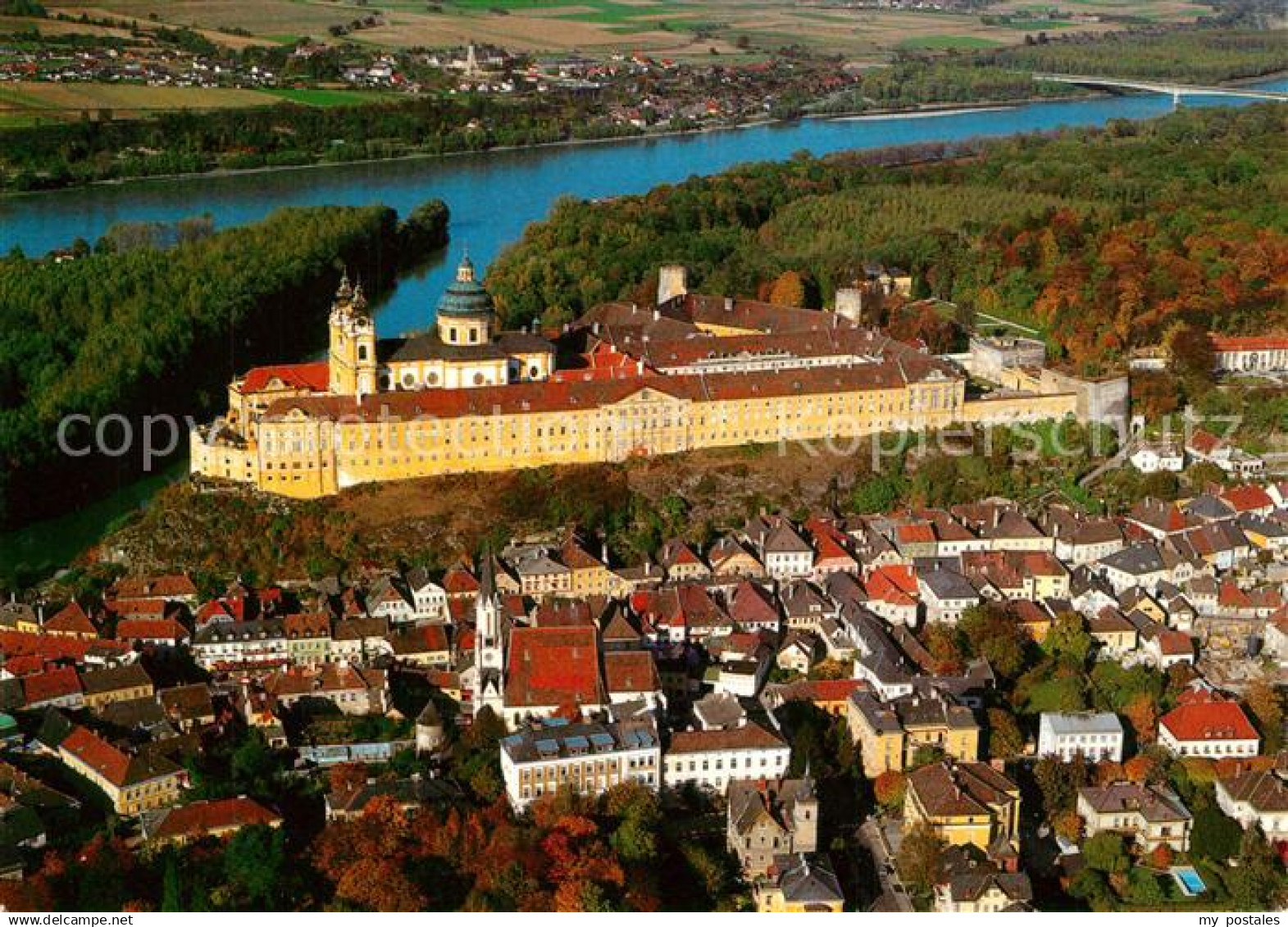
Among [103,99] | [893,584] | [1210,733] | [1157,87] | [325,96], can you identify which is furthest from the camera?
[1157,87]

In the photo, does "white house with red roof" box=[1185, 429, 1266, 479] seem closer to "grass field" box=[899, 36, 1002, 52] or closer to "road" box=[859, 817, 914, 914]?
"road" box=[859, 817, 914, 914]

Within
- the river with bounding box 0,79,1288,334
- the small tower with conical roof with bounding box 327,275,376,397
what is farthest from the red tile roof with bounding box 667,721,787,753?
the river with bounding box 0,79,1288,334

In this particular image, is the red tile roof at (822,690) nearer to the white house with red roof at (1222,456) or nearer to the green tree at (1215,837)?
the green tree at (1215,837)

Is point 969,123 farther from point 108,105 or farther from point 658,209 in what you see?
point 108,105

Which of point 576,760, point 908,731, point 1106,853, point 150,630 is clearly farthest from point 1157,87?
point 576,760

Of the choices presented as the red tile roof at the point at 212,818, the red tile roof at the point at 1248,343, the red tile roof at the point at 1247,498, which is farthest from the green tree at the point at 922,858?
the red tile roof at the point at 1248,343

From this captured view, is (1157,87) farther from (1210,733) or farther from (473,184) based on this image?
(1210,733)
